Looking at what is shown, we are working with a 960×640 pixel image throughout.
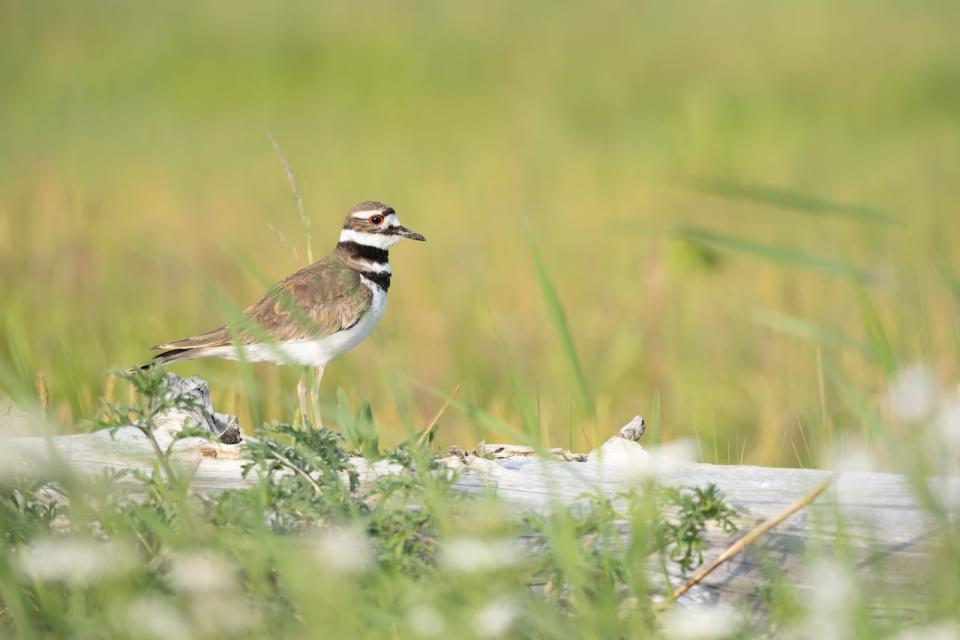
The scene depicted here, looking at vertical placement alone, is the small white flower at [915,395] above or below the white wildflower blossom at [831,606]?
above

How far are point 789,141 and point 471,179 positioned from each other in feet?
11.1

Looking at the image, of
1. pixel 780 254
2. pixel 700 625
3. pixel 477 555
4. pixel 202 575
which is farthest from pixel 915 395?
pixel 202 575

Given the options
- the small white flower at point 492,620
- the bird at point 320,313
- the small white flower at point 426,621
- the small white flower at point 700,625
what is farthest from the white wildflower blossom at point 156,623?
the bird at point 320,313

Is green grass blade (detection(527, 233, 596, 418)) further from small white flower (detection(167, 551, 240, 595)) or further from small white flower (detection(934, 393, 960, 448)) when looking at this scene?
small white flower (detection(167, 551, 240, 595))

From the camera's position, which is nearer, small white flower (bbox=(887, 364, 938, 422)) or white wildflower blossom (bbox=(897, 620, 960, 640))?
white wildflower blossom (bbox=(897, 620, 960, 640))

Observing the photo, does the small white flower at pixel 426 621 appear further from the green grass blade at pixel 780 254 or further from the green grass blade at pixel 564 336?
the green grass blade at pixel 780 254

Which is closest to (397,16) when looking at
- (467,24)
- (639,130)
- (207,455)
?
(467,24)

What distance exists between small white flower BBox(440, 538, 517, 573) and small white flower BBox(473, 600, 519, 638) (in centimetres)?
8

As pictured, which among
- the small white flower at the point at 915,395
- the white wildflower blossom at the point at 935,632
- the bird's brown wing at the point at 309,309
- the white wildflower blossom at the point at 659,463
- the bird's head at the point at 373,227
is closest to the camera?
the white wildflower blossom at the point at 935,632

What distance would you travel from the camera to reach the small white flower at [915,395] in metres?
2.63

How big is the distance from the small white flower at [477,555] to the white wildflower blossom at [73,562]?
66 cm

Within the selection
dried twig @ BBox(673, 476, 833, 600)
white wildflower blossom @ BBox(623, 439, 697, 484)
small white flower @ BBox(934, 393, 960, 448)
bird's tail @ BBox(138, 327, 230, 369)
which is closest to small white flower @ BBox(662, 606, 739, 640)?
dried twig @ BBox(673, 476, 833, 600)

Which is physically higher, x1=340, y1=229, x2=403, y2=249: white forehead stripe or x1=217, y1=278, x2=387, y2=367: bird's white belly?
x1=340, y1=229, x2=403, y2=249: white forehead stripe

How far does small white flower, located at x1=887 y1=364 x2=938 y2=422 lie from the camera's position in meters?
2.63
